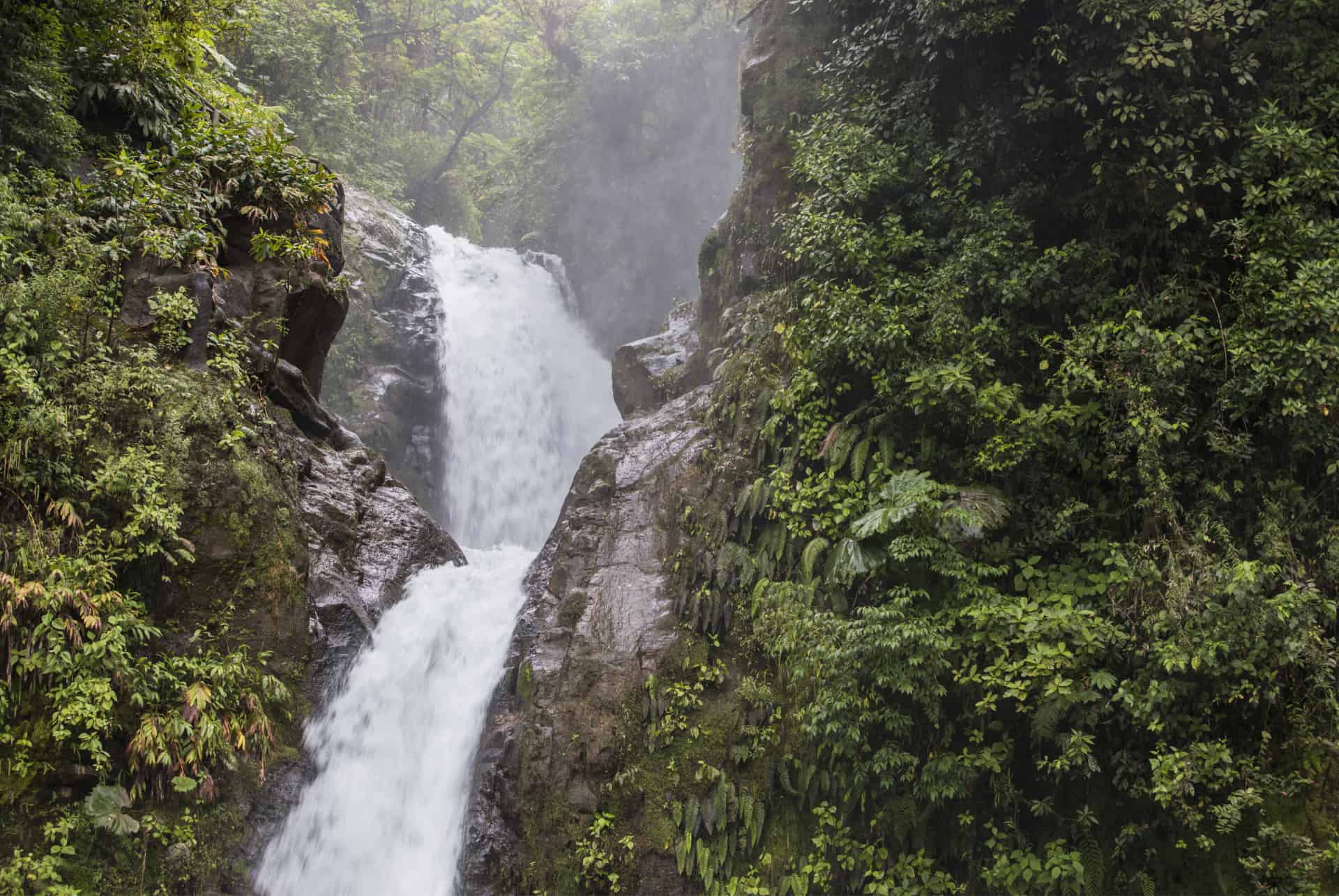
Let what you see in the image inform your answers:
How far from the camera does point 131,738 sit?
6.92 metres

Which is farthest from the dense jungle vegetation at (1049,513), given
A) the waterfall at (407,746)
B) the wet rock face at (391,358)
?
the wet rock face at (391,358)

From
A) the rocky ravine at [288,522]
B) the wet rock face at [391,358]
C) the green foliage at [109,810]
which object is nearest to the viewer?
the green foliage at [109,810]

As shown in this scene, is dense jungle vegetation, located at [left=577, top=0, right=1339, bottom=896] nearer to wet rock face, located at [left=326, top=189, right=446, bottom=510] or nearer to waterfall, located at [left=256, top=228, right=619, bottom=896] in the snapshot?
waterfall, located at [left=256, top=228, right=619, bottom=896]

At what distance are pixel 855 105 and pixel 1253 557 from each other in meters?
6.50

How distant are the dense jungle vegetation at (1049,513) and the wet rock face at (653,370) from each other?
14.4ft

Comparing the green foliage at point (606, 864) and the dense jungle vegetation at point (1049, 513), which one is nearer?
the dense jungle vegetation at point (1049, 513)

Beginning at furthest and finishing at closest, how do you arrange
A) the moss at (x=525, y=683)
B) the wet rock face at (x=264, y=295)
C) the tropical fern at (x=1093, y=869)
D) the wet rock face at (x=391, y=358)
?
the wet rock face at (x=391, y=358), the moss at (x=525, y=683), the wet rock face at (x=264, y=295), the tropical fern at (x=1093, y=869)

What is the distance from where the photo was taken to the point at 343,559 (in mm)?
10156

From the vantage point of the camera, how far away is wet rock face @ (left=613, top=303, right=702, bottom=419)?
43.2 feet

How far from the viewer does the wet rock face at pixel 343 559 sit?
26.7 ft

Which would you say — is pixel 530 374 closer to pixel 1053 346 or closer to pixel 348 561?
pixel 348 561

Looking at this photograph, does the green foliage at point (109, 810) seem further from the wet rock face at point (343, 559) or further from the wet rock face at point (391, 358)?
the wet rock face at point (391, 358)

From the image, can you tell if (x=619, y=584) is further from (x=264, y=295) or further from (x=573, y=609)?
(x=264, y=295)

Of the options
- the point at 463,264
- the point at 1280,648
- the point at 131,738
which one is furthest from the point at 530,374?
the point at 1280,648
